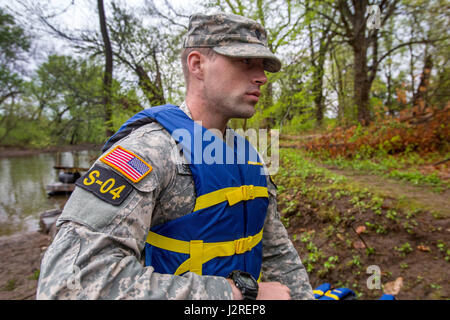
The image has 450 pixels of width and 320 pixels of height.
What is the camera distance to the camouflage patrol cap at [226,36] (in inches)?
50.1

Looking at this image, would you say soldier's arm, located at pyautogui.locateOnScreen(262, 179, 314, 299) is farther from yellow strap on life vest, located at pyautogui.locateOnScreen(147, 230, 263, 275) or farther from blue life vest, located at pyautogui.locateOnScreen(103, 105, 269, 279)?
yellow strap on life vest, located at pyautogui.locateOnScreen(147, 230, 263, 275)

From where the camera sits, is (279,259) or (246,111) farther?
(279,259)

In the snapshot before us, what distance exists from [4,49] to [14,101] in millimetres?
24875

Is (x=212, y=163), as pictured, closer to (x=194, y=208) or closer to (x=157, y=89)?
(x=194, y=208)

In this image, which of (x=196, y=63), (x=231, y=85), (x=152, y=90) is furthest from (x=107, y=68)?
(x=231, y=85)

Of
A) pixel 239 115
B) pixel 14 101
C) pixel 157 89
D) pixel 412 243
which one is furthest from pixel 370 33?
pixel 14 101

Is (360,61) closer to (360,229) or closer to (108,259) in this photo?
(360,229)

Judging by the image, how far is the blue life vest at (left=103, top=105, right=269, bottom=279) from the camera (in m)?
1.11

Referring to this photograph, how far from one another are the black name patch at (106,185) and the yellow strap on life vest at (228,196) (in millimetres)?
325

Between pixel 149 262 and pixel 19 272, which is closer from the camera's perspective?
pixel 149 262

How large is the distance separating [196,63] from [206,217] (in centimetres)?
82

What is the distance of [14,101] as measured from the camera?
34656mm

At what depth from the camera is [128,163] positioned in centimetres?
96

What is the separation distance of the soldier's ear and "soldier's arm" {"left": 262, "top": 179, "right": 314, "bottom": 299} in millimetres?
765
